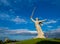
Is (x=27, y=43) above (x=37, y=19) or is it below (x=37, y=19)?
below

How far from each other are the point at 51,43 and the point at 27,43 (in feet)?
17.3

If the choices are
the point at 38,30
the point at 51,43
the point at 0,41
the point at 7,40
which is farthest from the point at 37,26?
the point at 0,41

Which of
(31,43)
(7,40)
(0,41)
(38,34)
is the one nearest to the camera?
(0,41)

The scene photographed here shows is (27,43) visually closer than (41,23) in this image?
Yes

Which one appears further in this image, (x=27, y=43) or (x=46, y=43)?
(x=27, y=43)

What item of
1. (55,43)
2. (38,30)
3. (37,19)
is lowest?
(55,43)

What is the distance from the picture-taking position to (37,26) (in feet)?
128

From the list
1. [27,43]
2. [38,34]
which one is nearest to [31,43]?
[27,43]

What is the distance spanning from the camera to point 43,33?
3916cm

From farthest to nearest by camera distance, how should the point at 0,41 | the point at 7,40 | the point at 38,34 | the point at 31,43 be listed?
the point at 38,34
the point at 7,40
the point at 31,43
the point at 0,41

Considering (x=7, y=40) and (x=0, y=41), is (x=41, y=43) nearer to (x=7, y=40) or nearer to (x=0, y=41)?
(x=0, y=41)

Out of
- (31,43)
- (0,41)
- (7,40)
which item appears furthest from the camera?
(7,40)

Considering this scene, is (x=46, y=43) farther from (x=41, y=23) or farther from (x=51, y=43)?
(x=41, y=23)

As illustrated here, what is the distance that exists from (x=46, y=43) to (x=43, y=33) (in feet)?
34.3
